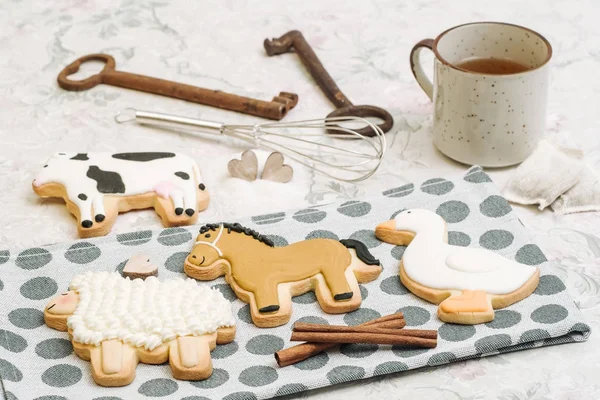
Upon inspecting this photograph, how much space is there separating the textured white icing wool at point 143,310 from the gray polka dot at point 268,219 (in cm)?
13

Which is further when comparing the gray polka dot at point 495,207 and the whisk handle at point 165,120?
the whisk handle at point 165,120

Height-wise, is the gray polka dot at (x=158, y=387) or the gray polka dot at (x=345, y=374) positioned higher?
the gray polka dot at (x=345, y=374)

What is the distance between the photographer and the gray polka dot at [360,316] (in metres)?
0.79

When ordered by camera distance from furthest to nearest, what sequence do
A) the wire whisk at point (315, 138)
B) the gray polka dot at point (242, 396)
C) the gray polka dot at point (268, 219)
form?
the wire whisk at point (315, 138), the gray polka dot at point (268, 219), the gray polka dot at point (242, 396)

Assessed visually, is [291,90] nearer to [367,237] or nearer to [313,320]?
[367,237]

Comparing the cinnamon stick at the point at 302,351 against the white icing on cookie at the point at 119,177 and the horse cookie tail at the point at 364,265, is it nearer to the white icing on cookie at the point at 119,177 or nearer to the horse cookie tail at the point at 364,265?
the horse cookie tail at the point at 364,265

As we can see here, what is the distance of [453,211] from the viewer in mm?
922

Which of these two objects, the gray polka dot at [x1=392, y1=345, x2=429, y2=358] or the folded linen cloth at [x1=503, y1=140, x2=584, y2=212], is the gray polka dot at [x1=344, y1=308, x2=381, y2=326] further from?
the folded linen cloth at [x1=503, y1=140, x2=584, y2=212]

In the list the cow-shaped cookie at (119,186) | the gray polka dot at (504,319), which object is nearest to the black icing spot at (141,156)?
the cow-shaped cookie at (119,186)

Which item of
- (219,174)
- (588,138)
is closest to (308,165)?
(219,174)

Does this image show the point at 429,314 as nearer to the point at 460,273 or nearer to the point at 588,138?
the point at 460,273

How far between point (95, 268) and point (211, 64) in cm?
48

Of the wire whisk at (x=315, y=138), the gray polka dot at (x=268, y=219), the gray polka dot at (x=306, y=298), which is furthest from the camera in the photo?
the wire whisk at (x=315, y=138)

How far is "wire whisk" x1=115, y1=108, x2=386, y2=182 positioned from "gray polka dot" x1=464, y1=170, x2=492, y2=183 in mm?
104
